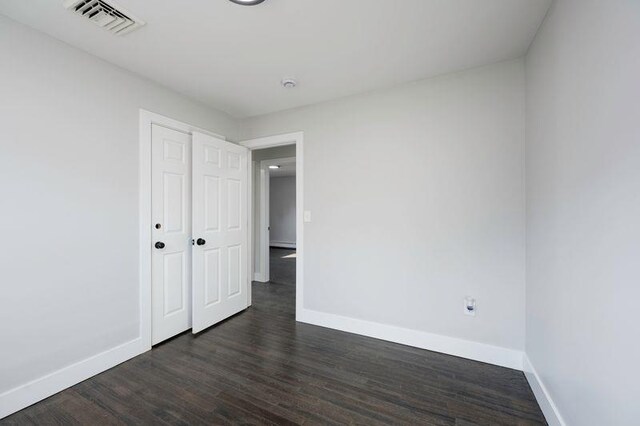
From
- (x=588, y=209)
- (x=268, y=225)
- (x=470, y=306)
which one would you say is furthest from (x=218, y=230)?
(x=588, y=209)

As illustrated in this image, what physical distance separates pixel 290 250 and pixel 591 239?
27.4ft

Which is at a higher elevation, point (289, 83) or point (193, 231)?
point (289, 83)

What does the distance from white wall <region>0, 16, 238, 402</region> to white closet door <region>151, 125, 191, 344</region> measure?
18cm

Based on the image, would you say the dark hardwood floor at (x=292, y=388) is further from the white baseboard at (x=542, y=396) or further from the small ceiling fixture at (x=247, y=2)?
the small ceiling fixture at (x=247, y=2)

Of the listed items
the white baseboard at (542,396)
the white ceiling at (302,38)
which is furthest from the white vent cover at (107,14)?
the white baseboard at (542,396)

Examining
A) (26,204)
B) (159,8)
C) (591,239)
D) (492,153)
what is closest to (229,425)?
(26,204)

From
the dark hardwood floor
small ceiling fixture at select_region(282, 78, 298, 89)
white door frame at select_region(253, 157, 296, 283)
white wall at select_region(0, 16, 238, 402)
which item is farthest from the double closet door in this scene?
white door frame at select_region(253, 157, 296, 283)

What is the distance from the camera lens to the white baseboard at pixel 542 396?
1558 mm

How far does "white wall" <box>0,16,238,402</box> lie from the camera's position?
177cm

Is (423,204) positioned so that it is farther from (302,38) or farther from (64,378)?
(64,378)

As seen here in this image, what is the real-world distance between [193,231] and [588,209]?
304cm

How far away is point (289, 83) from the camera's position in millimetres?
2602

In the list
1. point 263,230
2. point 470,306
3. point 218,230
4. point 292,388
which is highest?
point 218,230

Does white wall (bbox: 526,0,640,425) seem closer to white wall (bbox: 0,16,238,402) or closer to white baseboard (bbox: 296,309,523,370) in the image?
white baseboard (bbox: 296,309,523,370)
